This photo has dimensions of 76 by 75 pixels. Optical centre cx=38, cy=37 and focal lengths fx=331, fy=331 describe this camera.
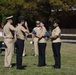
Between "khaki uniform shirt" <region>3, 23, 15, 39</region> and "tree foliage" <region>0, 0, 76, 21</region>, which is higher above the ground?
"tree foliage" <region>0, 0, 76, 21</region>

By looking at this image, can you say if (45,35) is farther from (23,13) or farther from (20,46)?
(23,13)

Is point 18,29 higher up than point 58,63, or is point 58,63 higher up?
point 18,29

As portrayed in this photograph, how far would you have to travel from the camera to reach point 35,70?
1270 centimetres

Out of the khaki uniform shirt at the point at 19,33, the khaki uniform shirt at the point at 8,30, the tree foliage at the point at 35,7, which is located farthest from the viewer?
the tree foliage at the point at 35,7

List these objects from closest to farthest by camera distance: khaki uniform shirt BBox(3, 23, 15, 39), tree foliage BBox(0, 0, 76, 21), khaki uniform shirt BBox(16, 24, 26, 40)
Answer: khaki uniform shirt BBox(16, 24, 26, 40) → khaki uniform shirt BBox(3, 23, 15, 39) → tree foliage BBox(0, 0, 76, 21)

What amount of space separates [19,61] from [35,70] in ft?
2.32

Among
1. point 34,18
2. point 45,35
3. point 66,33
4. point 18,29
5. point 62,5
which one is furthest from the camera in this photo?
point 66,33

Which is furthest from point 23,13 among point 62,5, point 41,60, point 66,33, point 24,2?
point 41,60

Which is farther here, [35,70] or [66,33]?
[66,33]

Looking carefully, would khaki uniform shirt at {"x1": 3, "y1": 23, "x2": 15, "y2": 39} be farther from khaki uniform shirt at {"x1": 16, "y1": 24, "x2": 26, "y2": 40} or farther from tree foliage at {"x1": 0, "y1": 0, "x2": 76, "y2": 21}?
tree foliage at {"x1": 0, "y1": 0, "x2": 76, "y2": 21}

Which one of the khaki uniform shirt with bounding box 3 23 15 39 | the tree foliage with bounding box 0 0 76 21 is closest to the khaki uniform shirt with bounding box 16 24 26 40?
the khaki uniform shirt with bounding box 3 23 15 39

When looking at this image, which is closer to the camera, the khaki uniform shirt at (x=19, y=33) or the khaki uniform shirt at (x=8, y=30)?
the khaki uniform shirt at (x=19, y=33)

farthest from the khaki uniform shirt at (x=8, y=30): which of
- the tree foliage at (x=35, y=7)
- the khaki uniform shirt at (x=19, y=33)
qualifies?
the tree foliage at (x=35, y=7)

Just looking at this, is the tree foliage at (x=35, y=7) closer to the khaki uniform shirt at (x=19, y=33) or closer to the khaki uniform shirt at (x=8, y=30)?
the khaki uniform shirt at (x=8, y=30)
